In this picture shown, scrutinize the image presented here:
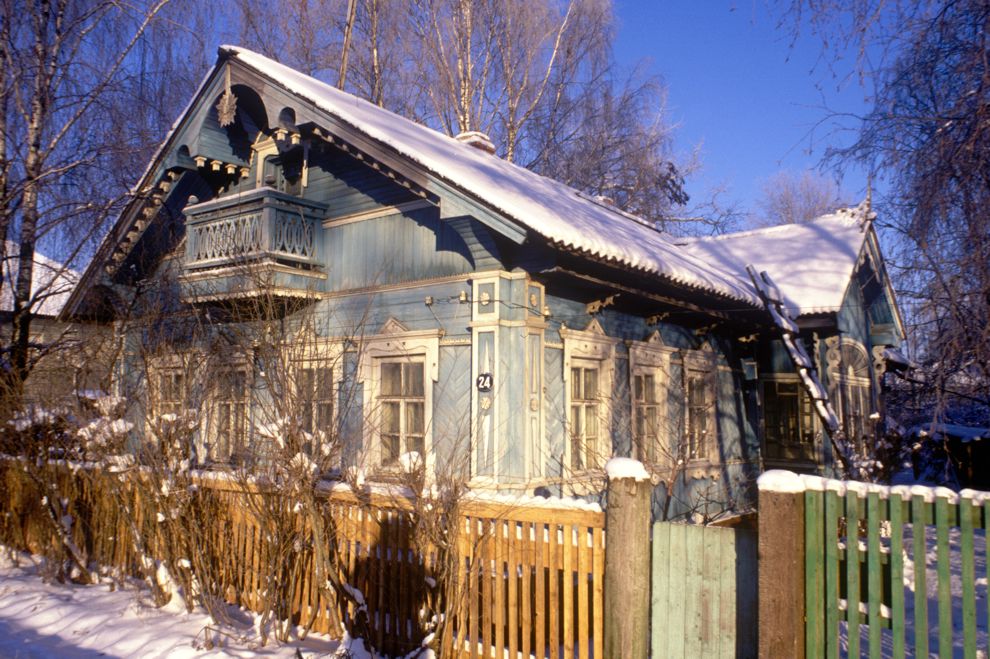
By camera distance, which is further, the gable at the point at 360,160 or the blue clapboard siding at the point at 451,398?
the blue clapboard siding at the point at 451,398

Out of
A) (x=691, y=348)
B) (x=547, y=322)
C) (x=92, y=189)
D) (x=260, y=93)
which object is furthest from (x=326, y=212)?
(x=691, y=348)

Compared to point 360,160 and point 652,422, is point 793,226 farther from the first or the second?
point 360,160

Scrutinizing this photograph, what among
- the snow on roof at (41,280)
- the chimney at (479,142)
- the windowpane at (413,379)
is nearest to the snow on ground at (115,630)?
the windowpane at (413,379)

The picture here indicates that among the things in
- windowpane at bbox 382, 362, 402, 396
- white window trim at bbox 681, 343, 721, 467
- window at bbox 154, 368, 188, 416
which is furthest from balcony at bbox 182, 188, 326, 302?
white window trim at bbox 681, 343, 721, 467

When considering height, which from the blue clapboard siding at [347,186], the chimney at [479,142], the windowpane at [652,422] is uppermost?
the chimney at [479,142]

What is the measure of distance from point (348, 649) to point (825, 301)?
1016 centimetres

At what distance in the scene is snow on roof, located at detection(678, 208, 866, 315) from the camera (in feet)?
42.4

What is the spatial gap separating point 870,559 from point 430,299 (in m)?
5.94

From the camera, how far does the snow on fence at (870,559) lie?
147 inches

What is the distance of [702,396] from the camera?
12164 millimetres

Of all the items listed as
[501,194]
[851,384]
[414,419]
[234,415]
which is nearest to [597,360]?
[414,419]

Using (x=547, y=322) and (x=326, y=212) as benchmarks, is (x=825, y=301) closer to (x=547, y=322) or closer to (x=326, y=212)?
(x=547, y=322)

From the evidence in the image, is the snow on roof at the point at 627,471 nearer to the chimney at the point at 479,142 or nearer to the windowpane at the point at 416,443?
the windowpane at the point at 416,443

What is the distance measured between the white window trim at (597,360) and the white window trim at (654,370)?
0.52 m
